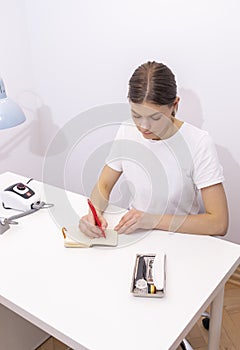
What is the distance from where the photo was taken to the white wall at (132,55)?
5.50 ft

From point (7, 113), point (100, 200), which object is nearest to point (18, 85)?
point (7, 113)

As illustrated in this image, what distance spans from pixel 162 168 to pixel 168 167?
25 mm

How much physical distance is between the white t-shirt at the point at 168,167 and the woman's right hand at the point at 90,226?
0.84 ft

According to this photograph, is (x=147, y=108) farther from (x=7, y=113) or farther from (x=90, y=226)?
(x=7, y=113)

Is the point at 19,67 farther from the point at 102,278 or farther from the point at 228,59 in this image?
the point at 102,278

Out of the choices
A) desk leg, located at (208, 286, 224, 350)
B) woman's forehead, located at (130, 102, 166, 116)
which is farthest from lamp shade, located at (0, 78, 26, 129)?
desk leg, located at (208, 286, 224, 350)

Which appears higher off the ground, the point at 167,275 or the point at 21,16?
the point at 21,16

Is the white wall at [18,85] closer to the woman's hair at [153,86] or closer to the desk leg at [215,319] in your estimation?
the woman's hair at [153,86]

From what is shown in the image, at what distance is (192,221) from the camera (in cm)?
125

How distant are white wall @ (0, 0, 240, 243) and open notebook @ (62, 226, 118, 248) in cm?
84

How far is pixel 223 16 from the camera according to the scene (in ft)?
5.29

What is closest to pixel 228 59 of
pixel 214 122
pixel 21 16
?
pixel 214 122

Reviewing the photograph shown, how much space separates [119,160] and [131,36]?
70 centimetres

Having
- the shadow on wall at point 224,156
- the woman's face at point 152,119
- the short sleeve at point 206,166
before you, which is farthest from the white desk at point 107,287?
the shadow on wall at point 224,156
